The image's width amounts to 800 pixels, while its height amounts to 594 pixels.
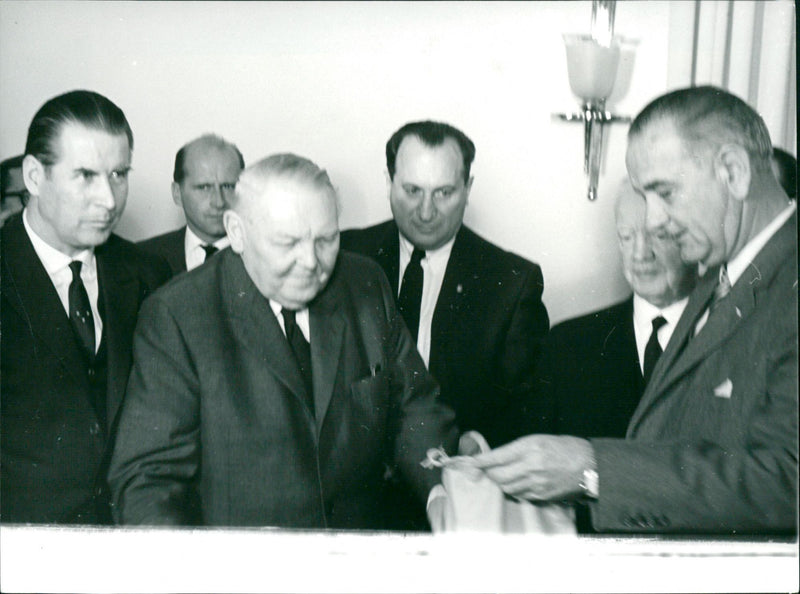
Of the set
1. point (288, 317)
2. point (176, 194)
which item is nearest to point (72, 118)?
point (176, 194)

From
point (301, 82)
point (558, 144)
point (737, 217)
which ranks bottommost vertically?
point (737, 217)

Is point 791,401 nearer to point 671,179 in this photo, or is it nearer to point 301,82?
point 671,179

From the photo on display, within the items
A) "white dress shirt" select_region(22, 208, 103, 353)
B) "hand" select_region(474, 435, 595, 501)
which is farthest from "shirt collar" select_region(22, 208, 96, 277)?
"hand" select_region(474, 435, 595, 501)

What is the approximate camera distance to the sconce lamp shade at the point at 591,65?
2023mm

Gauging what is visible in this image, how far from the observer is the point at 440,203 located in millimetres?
2045

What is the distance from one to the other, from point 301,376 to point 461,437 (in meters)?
0.40

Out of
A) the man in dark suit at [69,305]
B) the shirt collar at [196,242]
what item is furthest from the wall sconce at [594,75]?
the man in dark suit at [69,305]

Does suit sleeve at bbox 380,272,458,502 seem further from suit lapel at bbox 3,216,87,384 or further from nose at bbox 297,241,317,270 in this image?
suit lapel at bbox 3,216,87,384

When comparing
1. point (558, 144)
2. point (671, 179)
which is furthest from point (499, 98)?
point (671, 179)

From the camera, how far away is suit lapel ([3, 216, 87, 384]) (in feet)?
6.55

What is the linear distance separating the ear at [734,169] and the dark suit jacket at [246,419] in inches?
34.1

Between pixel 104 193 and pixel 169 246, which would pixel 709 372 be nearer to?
pixel 169 246

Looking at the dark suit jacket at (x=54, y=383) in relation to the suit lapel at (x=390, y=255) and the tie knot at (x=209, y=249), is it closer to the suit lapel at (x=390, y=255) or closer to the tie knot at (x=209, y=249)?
the tie knot at (x=209, y=249)

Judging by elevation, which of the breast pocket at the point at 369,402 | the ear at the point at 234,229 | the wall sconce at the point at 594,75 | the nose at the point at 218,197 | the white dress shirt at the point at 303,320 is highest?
the wall sconce at the point at 594,75
